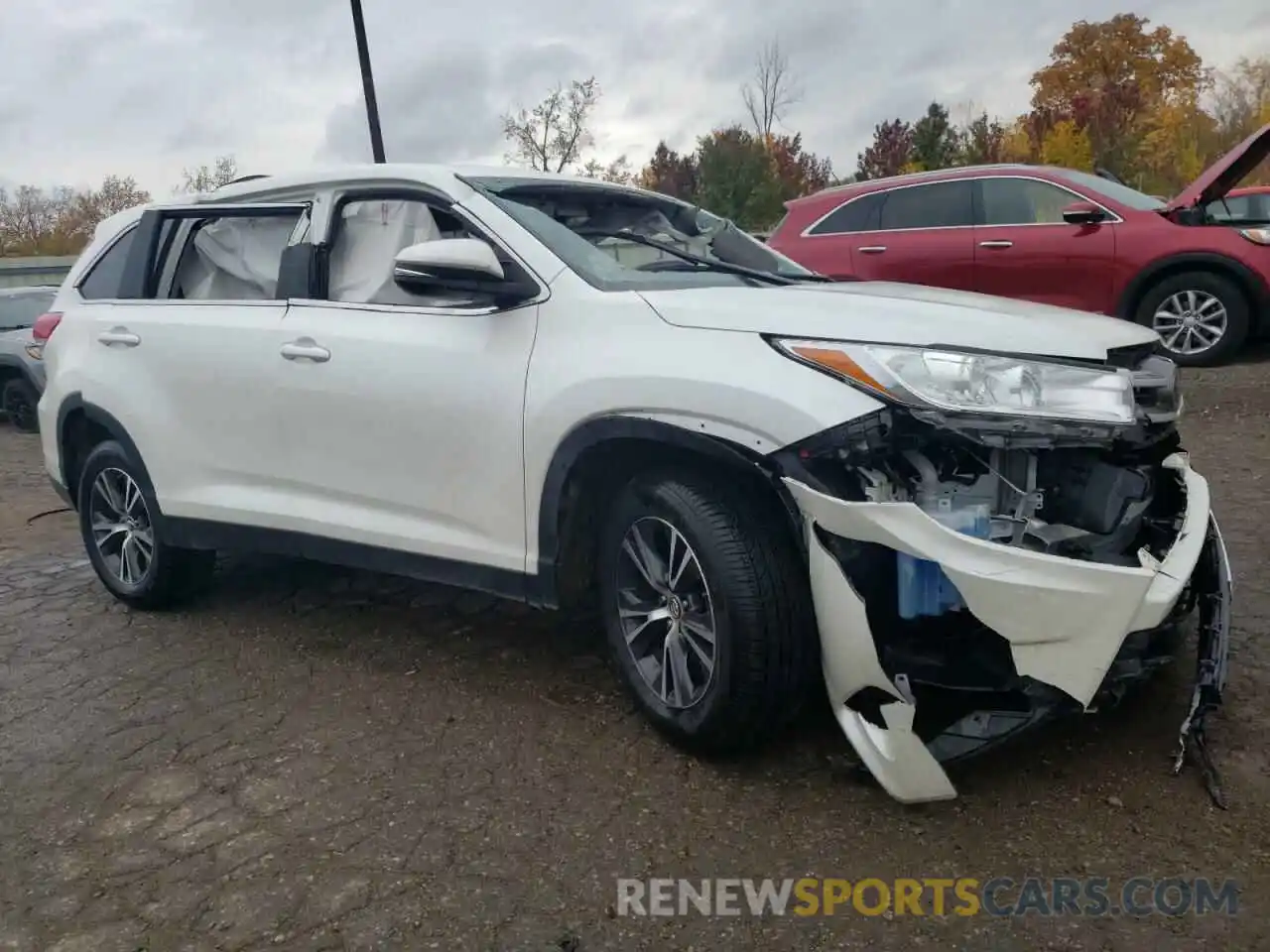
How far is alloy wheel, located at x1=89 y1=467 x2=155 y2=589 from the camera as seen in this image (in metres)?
4.73

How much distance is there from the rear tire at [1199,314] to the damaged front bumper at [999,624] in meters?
6.18

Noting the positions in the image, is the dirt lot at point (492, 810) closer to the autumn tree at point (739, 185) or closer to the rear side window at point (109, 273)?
the rear side window at point (109, 273)

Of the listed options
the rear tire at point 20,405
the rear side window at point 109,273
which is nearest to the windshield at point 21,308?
the rear tire at point 20,405

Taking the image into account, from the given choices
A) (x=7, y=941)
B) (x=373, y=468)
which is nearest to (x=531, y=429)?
(x=373, y=468)

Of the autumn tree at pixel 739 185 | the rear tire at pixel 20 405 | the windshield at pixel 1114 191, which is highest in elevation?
the autumn tree at pixel 739 185

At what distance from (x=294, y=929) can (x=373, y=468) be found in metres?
1.61

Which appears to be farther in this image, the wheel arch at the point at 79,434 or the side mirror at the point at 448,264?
the wheel arch at the point at 79,434

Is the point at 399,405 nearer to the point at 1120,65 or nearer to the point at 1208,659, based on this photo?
the point at 1208,659

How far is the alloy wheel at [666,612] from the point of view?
2.99 meters

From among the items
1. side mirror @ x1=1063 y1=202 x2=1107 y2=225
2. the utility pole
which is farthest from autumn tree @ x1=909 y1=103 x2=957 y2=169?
side mirror @ x1=1063 y1=202 x2=1107 y2=225

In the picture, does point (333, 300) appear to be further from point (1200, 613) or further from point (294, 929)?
point (1200, 613)

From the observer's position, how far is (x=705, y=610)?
298 centimetres

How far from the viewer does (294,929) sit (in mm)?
2496

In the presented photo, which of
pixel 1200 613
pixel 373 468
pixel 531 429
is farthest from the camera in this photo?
pixel 373 468
